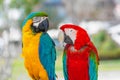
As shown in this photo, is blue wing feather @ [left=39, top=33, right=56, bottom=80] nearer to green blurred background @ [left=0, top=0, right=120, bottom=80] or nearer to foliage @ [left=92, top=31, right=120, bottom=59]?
green blurred background @ [left=0, top=0, right=120, bottom=80]

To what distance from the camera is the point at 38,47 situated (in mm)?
1196

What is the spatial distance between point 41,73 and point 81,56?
0.51 feet

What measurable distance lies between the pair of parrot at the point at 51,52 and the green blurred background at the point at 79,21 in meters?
1.04

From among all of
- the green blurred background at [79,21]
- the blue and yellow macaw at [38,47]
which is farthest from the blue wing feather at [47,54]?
the green blurred background at [79,21]

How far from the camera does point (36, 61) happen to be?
120 cm

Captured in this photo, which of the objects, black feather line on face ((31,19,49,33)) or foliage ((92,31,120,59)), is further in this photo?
foliage ((92,31,120,59))

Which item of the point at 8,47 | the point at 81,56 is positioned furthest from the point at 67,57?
the point at 8,47

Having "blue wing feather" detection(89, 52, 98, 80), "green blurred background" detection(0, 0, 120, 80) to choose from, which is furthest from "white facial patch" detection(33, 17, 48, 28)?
"green blurred background" detection(0, 0, 120, 80)

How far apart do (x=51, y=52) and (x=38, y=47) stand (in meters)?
0.05

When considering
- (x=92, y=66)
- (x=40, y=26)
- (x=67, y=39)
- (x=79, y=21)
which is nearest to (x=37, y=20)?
(x=40, y=26)

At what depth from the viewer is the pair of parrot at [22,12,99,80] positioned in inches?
45.1

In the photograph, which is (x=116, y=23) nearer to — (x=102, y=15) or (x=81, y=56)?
(x=102, y=15)

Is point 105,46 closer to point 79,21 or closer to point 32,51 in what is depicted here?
point 79,21

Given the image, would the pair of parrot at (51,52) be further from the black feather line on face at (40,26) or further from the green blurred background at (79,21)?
the green blurred background at (79,21)
